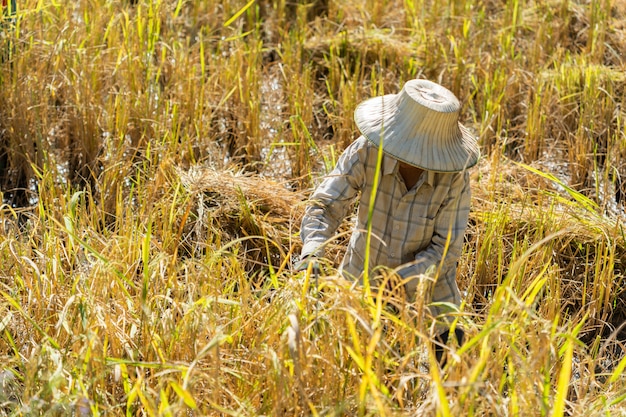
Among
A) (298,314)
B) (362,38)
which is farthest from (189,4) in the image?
(298,314)

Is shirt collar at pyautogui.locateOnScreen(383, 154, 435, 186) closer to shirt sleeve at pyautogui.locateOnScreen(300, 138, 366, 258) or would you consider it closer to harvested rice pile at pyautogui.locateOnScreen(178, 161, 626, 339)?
shirt sleeve at pyautogui.locateOnScreen(300, 138, 366, 258)

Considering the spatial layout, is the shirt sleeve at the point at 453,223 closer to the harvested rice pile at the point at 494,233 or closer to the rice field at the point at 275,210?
the rice field at the point at 275,210

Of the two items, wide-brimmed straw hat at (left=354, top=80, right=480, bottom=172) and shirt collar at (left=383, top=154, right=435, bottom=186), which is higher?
wide-brimmed straw hat at (left=354, top=80, right=480, bottom=172)

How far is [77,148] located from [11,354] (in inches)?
49.2

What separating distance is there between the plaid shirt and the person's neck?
0.02 meters

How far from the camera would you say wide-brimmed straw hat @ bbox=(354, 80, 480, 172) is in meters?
2.02

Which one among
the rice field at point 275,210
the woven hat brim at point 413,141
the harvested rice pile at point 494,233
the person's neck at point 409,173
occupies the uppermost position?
the woven hat brim at point 413,141

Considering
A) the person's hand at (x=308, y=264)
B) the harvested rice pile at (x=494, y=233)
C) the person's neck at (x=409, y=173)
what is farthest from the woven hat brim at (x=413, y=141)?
the harvested rice pile at (x=494, y=233)

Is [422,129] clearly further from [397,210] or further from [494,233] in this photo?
[494,233]

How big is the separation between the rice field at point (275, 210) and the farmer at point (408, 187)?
Result: 0.53ft

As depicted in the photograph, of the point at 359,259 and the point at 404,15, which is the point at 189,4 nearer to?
the point at 404,15

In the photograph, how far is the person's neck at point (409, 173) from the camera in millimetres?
2170

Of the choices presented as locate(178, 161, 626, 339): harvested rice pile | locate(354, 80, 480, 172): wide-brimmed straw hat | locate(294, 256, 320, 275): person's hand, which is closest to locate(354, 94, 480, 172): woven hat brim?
locate(354, 80, 480, 172): wide-brimmed straw hat

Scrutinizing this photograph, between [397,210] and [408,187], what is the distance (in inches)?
2.5
